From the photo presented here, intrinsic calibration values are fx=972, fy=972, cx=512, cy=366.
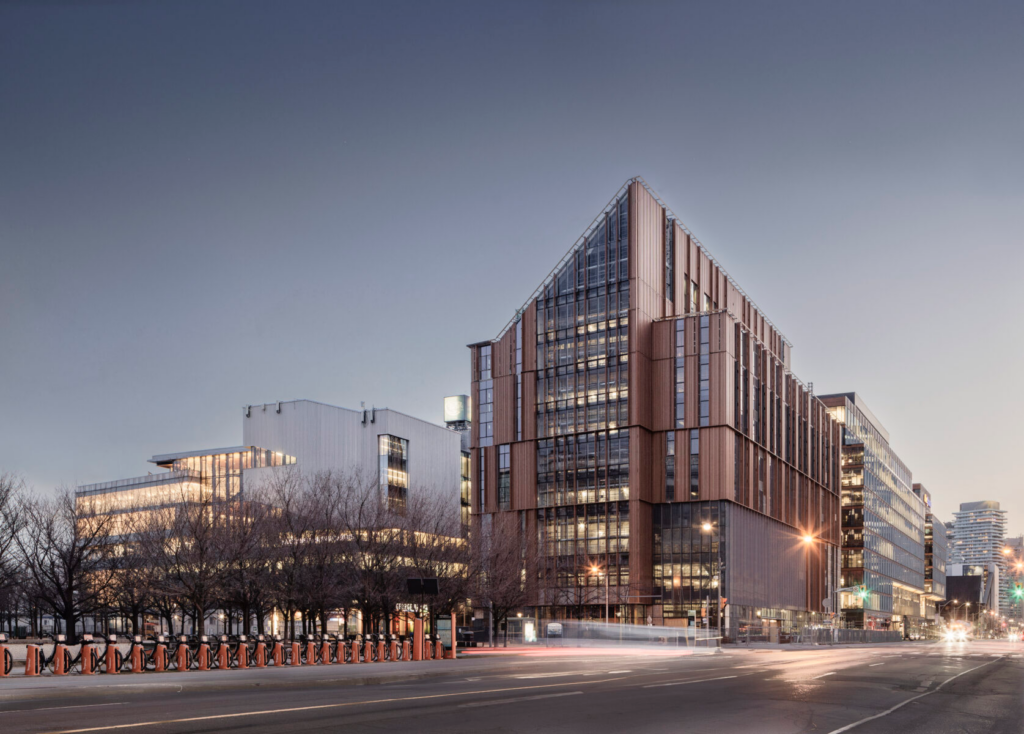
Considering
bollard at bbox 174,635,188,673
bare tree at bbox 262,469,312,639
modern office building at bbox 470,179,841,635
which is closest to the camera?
bollard at bbox 174,635,188,673

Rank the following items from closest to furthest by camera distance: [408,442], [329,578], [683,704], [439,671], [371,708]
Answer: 1. [371,708]
2. [683,704]
3. [439,671]
4. [329,578]
5. [408,442]

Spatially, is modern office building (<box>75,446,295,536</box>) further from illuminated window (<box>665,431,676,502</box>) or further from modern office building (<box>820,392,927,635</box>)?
modern office building (<box>820,392,927,635</box>)

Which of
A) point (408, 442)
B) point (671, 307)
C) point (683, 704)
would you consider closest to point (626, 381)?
point (671, 307)

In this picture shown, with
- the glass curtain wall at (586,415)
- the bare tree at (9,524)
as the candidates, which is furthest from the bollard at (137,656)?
the glass curtain wall at (586,415)

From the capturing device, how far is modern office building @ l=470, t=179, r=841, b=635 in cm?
10500

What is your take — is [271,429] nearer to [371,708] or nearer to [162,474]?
[162,474]

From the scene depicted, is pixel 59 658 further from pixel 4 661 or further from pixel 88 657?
pixel 4 661

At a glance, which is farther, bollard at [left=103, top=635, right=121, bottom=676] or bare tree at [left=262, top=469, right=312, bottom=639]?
bare tree at [left=262, top=469, right=312, bottom=639]

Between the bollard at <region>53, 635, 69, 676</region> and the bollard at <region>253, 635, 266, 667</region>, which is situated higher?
the bollard at <region>53, 635, 69, 676</region>

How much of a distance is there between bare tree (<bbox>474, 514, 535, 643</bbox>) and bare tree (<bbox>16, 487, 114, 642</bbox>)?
2721 centimetres

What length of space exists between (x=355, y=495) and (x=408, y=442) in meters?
57.0

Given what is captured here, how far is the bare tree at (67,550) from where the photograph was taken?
66.4 meters

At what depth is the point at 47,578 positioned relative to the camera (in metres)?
71.5

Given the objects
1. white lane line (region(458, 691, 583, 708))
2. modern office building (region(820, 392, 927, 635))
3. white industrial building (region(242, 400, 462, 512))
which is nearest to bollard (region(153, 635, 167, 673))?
white lane line (region(458, 691, 583, 708))
